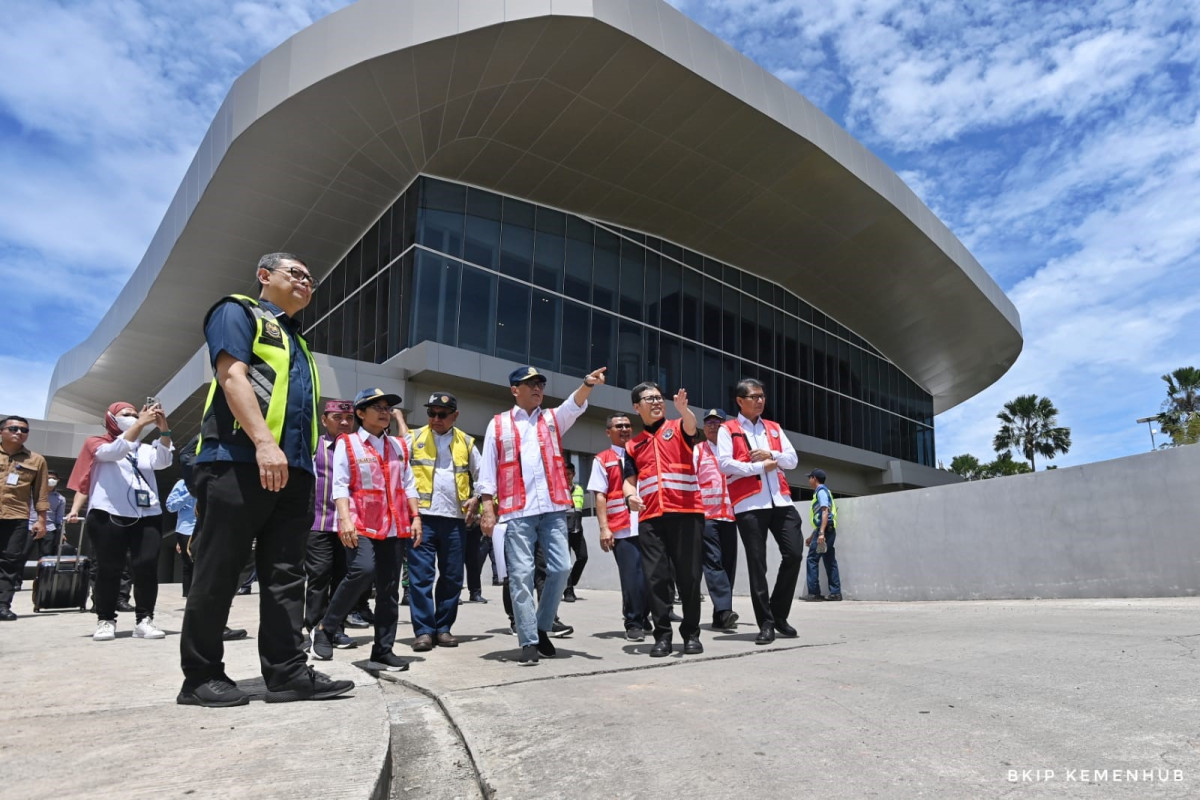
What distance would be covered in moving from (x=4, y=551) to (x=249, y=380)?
5978mm

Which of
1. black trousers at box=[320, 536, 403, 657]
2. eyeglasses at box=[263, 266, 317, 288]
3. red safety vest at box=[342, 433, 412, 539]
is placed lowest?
black trousers at box=[320, 536, 403, 657]

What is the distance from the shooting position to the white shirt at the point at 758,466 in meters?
5.30

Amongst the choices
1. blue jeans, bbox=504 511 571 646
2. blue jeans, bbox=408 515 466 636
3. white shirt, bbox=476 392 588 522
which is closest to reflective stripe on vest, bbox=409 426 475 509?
blue jeans, bbox=408 515 466 636

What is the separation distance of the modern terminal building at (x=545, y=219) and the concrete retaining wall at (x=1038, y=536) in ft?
36.8

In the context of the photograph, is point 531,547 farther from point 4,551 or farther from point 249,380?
point 4,551

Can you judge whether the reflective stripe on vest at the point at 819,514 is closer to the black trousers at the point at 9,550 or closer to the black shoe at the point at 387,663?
the black shoe at the point at 387,663

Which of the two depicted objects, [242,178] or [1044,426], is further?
[1044,426]

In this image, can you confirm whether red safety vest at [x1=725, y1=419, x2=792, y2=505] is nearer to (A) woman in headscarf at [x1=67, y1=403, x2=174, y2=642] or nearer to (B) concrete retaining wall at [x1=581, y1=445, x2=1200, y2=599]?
(A) woman in headscarf at [x1=67, y1=403, x2=174, y2=642]

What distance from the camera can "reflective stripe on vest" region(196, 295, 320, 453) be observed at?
9.94 feet

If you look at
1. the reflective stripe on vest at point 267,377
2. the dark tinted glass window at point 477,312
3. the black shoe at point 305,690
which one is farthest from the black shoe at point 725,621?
the dark tinted glass window at point 477,312

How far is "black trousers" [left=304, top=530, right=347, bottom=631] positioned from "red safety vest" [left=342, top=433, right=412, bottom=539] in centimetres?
64

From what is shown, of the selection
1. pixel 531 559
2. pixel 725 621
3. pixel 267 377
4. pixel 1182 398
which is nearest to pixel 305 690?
pixel 267 377

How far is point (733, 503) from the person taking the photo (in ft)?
18.3

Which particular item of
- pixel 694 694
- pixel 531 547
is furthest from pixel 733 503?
pixel 694 694
